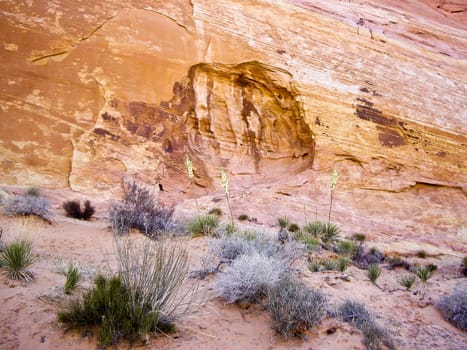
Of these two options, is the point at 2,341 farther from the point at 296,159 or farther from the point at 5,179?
the point at 296,159

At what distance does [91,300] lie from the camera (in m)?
3.20

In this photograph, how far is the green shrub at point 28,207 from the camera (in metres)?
6.81

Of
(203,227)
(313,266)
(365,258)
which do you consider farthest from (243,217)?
(313,266)

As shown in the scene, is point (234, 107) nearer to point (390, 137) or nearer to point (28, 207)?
point (390, 137)

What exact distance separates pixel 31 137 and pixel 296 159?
297 inches

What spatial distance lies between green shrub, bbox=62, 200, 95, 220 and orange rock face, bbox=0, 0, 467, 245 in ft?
3.63

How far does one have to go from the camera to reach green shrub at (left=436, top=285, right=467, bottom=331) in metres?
4.71

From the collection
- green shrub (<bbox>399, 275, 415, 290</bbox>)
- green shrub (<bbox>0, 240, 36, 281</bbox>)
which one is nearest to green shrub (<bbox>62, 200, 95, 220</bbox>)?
green shrub (<bbox>0, 240, 36, 281</bbox>)

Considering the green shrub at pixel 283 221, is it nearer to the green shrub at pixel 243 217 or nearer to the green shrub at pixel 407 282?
the green shrub at pixel 243 217

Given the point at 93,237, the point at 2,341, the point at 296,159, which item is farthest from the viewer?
the point at 296,159

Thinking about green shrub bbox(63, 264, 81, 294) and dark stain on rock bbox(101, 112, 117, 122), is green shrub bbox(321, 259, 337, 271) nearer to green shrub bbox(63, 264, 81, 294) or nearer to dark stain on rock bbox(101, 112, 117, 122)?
green shrub bbox(63, 264, 81, 294)

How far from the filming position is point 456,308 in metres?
4.84

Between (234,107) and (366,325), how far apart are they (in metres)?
9.19

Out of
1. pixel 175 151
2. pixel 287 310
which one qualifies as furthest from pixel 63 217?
pixel 287 310
